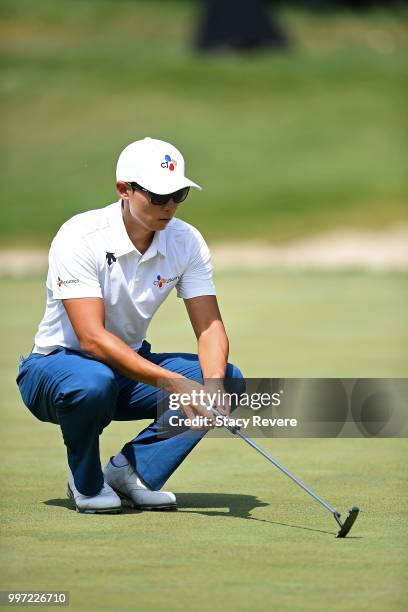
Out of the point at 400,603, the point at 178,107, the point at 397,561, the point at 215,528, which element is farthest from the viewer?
the point at 178,107

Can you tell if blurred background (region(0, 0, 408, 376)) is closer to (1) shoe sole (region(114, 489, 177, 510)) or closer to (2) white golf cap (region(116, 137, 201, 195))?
(1) shoe sole (region(114, 489, 177, 510))

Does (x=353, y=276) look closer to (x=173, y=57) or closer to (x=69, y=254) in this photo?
(x=69, y=254)

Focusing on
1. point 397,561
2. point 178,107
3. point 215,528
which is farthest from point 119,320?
point 178,107

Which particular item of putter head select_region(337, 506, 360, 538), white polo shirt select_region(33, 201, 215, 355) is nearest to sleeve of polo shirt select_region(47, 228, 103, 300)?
white polo shirt select_region(33, 201, 215, 355)

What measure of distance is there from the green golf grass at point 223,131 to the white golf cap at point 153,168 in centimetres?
2256

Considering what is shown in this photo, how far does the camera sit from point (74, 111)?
3747cm

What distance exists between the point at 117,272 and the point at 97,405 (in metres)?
0.58

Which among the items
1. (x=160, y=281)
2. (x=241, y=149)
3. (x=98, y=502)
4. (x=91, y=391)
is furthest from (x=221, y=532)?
(x=241, y=149)

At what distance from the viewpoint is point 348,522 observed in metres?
5.10

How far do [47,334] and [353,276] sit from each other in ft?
44.3

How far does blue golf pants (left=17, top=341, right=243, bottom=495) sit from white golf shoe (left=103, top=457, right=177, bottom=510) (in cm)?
4

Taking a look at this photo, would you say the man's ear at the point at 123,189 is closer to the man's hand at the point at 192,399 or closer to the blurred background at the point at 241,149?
the man's hand at the point at 192,399

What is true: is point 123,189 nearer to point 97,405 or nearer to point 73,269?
point 73,269

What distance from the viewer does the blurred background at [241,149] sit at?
1902 cm
